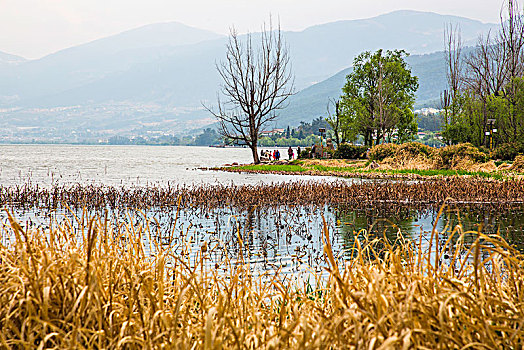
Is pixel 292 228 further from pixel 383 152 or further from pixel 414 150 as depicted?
pixel 383 152

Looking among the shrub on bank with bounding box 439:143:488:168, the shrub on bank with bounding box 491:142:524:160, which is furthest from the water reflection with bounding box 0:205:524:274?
the shrub on bank with bounding box 491:142:524:160

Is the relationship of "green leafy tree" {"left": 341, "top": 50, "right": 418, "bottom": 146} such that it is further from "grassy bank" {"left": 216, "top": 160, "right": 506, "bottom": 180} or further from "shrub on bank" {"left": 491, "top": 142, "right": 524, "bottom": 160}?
"shrub on bank" {"left": 491, "top": 142, "right": 524, "bottom": 160}

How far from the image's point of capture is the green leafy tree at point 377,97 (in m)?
45.4

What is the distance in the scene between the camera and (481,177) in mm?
20344

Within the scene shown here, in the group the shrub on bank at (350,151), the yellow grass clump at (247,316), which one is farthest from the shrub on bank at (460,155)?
the yellow grass clump at (247,316)

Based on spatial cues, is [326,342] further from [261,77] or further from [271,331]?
[261,77]

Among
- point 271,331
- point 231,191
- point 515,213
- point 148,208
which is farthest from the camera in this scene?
point 231,191

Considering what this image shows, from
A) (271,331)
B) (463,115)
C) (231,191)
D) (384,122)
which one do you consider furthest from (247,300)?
(384,122)

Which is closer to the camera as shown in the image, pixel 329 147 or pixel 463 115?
pixel 463 115

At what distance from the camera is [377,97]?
46469 millimetres

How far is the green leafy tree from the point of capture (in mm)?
45375

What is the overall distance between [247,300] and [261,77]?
138 feet

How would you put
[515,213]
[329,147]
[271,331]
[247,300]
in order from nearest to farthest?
[271,331] → [247,300] → [515,213] → [329,147]

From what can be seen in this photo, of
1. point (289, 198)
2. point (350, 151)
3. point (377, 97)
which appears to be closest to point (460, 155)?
point (350, 151)
